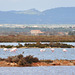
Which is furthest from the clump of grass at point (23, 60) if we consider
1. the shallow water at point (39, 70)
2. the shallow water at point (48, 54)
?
the shallow water at point (48, 54)

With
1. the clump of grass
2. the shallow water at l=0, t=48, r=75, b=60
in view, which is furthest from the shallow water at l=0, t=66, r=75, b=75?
the shallow water at l=0, t=48, r=75, b=60

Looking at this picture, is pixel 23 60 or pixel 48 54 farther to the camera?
pixel 48 54

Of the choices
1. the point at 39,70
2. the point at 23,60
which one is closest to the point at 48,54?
the point at 23,60

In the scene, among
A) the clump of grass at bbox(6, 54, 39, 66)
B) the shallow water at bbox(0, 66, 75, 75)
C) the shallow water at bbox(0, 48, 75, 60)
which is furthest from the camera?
the shallow water at bbox(0, 48, 75, 60)

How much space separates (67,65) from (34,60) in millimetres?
2069

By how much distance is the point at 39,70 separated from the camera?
2239cm

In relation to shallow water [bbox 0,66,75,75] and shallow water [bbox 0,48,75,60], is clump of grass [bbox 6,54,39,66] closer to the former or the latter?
shallow water [bbox 0,66,75,75]

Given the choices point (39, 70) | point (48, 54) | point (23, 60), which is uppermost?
point (23, 60)

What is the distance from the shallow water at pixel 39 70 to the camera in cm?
2105

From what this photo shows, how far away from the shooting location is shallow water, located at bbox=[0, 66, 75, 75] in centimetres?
2105

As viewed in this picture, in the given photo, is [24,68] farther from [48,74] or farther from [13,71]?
[48,74]

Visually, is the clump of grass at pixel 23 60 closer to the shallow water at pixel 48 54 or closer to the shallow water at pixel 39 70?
the shallow water at pixel 39 70

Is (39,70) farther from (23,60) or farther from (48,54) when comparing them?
(48,54)

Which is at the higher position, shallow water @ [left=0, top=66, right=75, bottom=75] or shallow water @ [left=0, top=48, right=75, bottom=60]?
Answer: shallow water @ [left=0, top=66, right=75, bottom=75]
